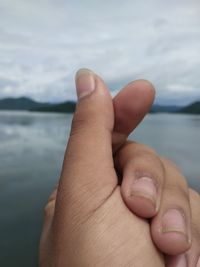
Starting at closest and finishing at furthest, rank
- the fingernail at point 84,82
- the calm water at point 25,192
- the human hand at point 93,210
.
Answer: the human hand at point 93,210 → the fingernail at point 84,82 → the calm water at point 25,192

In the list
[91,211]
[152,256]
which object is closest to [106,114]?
[91,211]

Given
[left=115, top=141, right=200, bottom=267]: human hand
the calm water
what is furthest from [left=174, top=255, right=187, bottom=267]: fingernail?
the calm water

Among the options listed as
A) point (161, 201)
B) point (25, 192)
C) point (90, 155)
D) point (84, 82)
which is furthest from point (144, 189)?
point (25, 192)

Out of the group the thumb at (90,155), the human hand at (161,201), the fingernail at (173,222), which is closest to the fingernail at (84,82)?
the thumb at (90,155)

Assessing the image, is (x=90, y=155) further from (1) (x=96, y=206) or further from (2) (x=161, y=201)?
(2) (x=161, y=201)

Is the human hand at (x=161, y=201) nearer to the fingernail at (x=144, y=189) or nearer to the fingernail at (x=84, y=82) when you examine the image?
the fingernail at (x=144, y=189)

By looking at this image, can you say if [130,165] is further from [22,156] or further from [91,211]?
[22,156]
